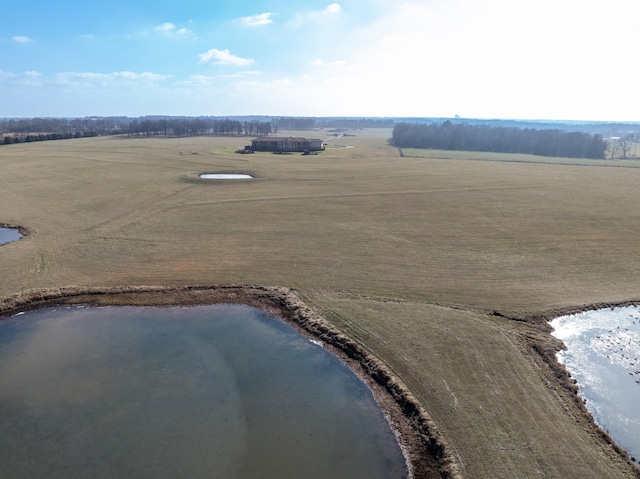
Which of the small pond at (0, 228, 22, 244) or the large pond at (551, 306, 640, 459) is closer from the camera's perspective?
the large pond at (551, 306, 640, 459)

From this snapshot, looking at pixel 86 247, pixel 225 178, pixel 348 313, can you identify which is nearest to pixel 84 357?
pixel 348 313

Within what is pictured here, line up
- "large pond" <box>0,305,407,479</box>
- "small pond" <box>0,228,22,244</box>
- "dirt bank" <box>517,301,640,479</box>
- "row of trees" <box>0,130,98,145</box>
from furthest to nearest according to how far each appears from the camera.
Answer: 1. "row of trees" <box>0,130,98,145</box>
2. "small pond" <box>0,228,22,244</box>
3. "dirt bank" <box>517,301,640,479</box>
4. "large pond" <box>0,305,407,479</box>

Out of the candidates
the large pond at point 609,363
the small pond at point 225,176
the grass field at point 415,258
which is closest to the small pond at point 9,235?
the grass field at point 415,258

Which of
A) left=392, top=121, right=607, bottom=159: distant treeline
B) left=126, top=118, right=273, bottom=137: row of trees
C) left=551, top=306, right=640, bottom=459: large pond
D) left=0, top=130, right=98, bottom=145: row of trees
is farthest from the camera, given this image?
left=126, top=118, right=273, bottom=137: row of trees

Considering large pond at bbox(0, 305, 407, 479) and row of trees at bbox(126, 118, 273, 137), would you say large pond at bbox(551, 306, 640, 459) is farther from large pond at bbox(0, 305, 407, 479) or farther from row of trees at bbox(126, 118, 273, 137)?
row of trees at bbox(126, 118, 273, 137)

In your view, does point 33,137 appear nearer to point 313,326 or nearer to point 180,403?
point 313,326

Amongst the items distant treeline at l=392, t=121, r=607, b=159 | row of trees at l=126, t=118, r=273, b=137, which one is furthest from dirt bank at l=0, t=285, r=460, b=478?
row of trees at l=126, t=118, r=273, b=137
